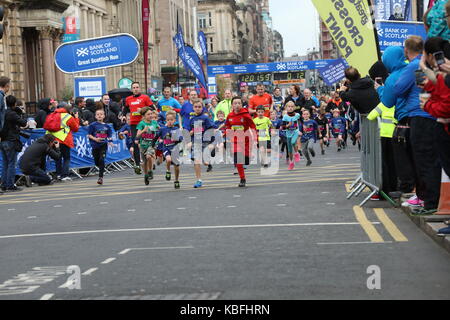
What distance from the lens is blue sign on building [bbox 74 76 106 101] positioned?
28.3m

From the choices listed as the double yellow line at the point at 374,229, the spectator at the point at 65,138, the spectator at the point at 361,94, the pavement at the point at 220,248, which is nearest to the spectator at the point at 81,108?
the spectator at the point at 65,138

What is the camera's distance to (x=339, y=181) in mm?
16625

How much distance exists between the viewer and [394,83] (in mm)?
11016

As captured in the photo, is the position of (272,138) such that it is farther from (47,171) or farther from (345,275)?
Answer: (345,275)

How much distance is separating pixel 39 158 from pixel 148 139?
330 centimetres

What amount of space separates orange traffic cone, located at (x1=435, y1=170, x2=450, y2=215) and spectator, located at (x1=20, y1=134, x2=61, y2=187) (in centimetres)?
1254

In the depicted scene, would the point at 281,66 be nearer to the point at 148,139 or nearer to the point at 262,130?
the point at 262,130

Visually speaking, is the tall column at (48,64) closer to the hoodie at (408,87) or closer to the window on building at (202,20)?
the hoodie at (408,87)

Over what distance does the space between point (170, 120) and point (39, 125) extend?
6228mm

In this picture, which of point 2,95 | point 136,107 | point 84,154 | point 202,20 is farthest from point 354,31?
point 202,20

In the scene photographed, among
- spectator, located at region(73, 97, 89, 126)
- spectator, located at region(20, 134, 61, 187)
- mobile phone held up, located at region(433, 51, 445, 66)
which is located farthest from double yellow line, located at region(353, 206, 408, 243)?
spectator, located at region(73, 97, 89, 126)

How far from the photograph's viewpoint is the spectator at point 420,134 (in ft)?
32.8

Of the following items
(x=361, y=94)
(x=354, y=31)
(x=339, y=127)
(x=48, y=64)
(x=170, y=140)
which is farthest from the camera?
(x=48, y=64)

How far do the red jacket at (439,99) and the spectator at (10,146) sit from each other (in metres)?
12.6
